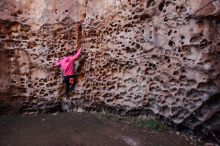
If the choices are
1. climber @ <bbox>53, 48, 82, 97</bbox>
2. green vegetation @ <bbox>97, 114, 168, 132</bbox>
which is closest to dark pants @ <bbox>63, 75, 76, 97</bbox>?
climber @ <bbox>53, 48, 82, 97</bbox>

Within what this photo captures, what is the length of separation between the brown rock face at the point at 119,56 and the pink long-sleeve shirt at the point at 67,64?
27cm

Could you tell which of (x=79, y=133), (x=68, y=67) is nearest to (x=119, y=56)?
(x=68, y=67)

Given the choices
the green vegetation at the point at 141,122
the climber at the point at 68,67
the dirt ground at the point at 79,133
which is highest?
the climber at the point at 68,67

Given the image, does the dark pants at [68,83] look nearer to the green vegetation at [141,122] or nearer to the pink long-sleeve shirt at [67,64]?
the pink long-sleeve shirt at [67,64]

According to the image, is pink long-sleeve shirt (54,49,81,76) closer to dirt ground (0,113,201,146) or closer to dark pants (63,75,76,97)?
dark pants (63,75,76,97)

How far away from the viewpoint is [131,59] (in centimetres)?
609

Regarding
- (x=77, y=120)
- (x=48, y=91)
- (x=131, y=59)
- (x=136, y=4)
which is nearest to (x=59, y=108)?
(x=48, y=91)

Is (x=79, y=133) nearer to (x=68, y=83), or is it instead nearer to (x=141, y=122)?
(x=141, y=122)

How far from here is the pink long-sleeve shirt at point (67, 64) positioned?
6660 mm

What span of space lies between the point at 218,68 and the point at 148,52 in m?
1.66

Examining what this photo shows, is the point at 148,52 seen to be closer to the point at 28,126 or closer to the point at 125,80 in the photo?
the point at 125,80

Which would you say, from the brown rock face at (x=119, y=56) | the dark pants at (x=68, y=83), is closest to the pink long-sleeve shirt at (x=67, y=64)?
the dark pants at (x=68, y=83)

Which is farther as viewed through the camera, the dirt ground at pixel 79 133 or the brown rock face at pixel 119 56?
the dirt ground at pixel 79 133

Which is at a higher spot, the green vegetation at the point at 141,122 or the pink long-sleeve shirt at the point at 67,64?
the pink long-sleeve shirt at the point at 67,64
